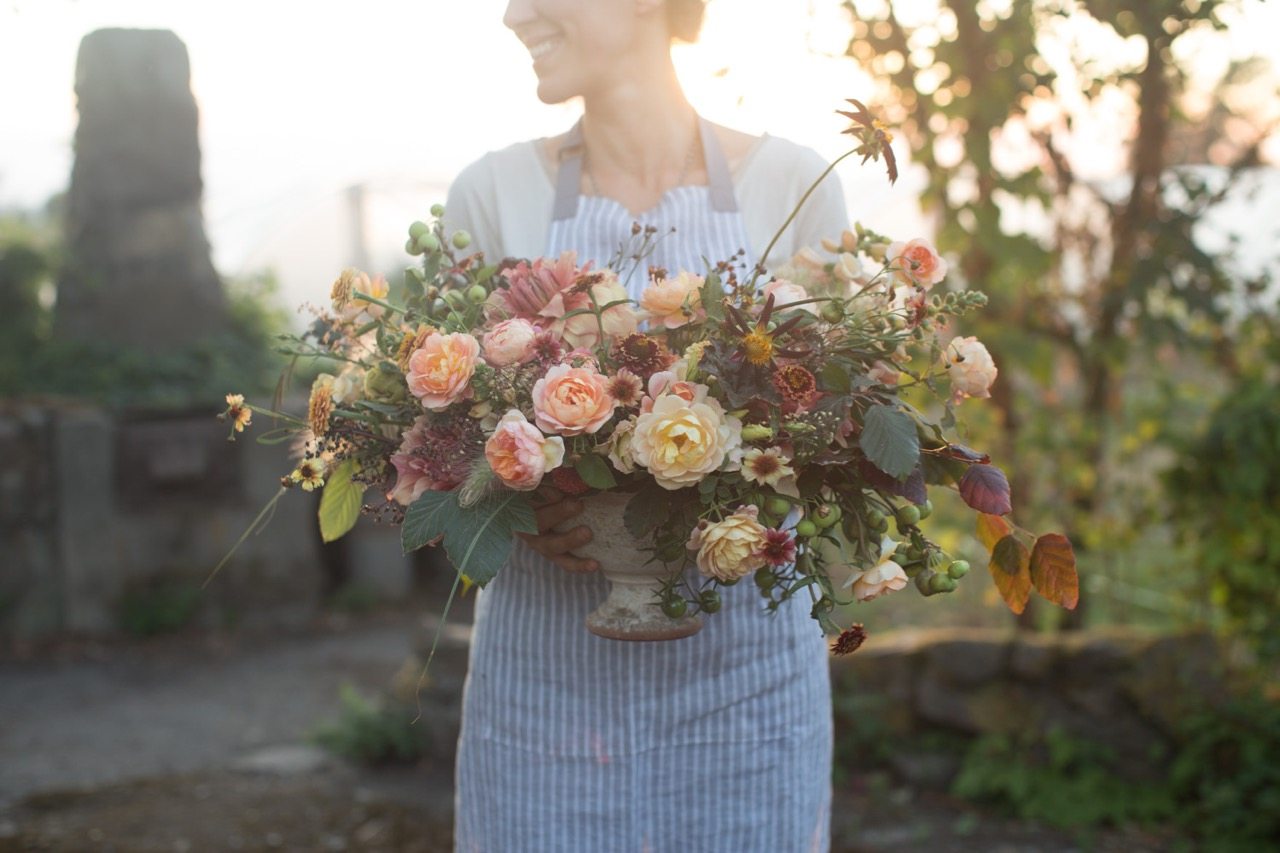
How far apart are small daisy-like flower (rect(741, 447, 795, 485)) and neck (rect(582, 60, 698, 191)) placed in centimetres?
82

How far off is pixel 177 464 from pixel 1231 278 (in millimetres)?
4798

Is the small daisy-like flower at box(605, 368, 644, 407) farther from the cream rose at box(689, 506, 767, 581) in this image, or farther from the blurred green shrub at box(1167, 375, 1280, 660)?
the blurred green shrub at box(1167, 375, 1280, 660)

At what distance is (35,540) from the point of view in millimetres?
6062

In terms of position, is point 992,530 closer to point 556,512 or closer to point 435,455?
point 556,512

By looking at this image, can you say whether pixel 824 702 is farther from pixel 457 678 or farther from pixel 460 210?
pixel 457 678

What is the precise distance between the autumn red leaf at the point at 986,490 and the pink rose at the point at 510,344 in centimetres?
58

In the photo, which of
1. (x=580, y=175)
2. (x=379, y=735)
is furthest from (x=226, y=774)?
(x=580, y=175)

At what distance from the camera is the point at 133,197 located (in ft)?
22.8

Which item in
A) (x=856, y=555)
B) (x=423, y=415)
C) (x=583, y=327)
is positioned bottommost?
(x=856, y=555)

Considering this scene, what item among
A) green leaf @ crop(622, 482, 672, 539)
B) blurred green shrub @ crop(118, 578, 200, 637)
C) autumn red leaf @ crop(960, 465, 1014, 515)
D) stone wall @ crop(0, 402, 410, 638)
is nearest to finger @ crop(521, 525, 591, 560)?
green leaf @ crop(622, 482, 672, 539)

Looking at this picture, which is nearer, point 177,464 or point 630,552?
point 630,552

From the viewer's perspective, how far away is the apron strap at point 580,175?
2119 mm

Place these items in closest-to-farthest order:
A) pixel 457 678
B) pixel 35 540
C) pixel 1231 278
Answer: pixel 1231 278 → pixel 457 678 → pixel 35 540

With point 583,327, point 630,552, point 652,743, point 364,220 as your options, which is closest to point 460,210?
point 583,327
